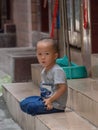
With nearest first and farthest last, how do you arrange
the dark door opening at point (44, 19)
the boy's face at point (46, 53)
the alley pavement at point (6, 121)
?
the boy's face at point (46, 53), the alley pavement at point (6, 121), the dark door opening at point (44, 19)

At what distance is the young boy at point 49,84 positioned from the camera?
4.76m

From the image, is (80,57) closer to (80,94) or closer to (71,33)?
(71,33)

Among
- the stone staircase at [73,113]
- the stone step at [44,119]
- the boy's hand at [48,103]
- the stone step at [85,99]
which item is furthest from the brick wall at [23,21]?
the boy's hand at [48,103]

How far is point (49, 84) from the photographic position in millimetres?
4961

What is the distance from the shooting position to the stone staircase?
5.04m

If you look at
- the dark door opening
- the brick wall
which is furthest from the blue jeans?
the brick wall

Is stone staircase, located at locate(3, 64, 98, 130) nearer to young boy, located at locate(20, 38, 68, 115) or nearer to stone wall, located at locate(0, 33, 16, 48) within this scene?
young boy, located at locate(20, 38, 68, 115)

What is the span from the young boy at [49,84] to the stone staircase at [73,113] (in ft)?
0.50

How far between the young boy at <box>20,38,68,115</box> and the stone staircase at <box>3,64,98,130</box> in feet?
0.50

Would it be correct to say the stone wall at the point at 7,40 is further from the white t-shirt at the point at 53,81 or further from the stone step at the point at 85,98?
the white t-shirt at the point at 53,81

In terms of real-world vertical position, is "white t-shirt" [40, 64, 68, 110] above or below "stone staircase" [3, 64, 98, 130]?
above

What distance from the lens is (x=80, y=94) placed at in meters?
5.56

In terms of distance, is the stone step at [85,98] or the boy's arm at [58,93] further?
the stone step at [85,98]

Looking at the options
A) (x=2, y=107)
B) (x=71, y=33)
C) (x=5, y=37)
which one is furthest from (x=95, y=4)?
(x=5, y=37)
